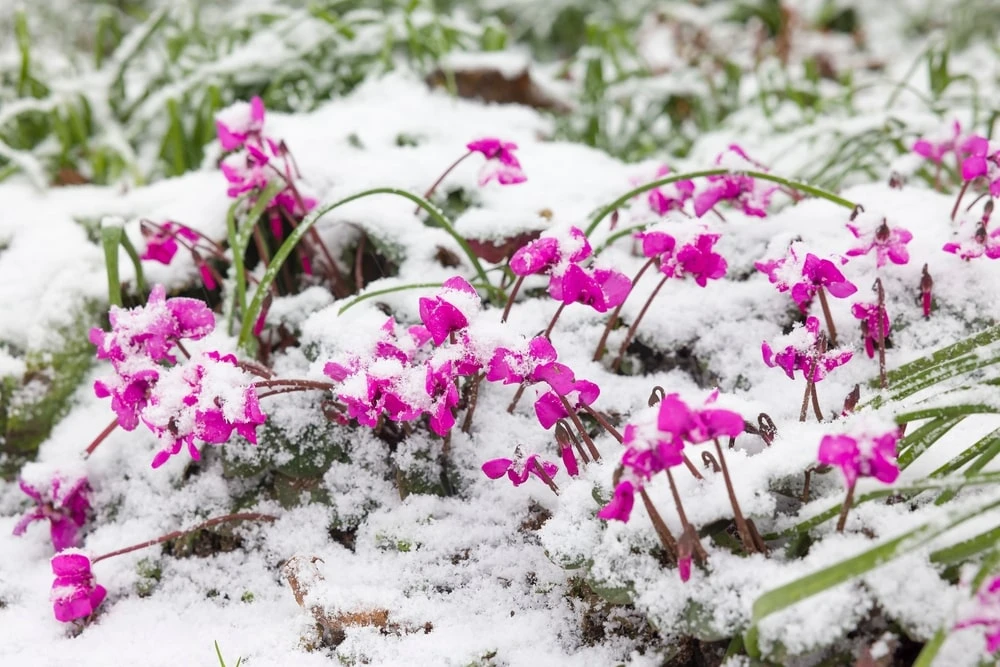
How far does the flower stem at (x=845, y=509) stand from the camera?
32.5 inches

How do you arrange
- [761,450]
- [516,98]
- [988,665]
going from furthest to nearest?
[516,98], [761,450], [988,665]

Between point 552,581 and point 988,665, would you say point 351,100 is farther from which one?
point 988,665

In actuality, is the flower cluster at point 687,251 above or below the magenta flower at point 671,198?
below

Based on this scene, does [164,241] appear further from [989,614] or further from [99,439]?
[989,614]

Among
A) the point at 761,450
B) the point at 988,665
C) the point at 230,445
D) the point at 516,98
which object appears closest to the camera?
the point at 988,665

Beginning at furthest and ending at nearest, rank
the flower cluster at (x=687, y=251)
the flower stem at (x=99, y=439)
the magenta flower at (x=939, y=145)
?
1. the magenta flower at (x=939, y=145)
2. the flower stem at (x=99, y=439)
3. the flower cluster at (x=687, y=251)

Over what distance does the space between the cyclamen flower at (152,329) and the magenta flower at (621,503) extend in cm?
63

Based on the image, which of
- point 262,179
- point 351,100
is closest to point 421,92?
point 351,100

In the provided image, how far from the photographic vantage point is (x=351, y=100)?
226 centimetres

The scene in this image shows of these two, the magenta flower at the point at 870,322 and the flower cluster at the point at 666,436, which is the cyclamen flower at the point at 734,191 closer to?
the magenta flower at the point at 870,322

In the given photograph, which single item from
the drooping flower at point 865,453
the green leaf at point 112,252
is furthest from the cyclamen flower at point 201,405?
the drooping flower at point 865,453

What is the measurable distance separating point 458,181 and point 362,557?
2.71 feet

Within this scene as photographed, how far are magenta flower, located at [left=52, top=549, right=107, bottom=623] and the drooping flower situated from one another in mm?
993

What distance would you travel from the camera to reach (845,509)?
2.81ft
